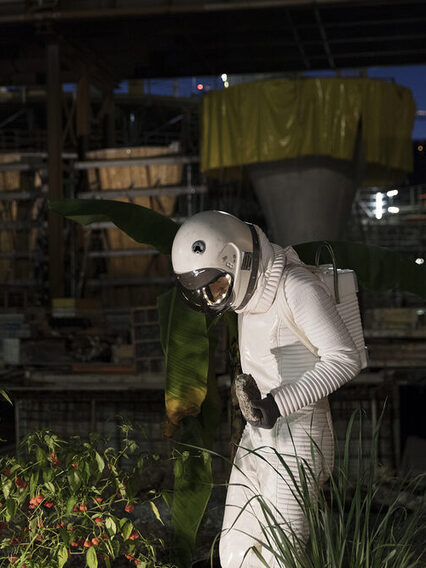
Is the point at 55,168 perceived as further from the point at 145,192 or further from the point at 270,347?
the point at 270,347

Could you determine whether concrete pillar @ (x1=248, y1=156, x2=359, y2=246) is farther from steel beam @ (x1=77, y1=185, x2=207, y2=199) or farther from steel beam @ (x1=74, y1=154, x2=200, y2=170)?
steel beam @ (x1=74, y1=154, x2=200, y2=170)

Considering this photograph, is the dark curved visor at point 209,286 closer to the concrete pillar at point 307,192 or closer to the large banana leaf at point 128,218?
the large banana leaf at point 128,218

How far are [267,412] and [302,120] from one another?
10.1m

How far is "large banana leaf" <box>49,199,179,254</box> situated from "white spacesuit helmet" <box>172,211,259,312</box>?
989 mm

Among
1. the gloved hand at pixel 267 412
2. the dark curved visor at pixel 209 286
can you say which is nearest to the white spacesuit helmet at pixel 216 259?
the dark curved visor at pixel 209 286

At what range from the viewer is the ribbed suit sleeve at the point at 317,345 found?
290cm

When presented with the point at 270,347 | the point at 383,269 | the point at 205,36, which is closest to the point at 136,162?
the point at 205,36

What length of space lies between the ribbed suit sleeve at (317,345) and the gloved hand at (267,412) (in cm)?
2

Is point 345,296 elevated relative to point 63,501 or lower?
elevated

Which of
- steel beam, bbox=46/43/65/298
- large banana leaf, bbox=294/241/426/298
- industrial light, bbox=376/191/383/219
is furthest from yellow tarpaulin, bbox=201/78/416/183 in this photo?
large banana leaf, bbox=294/241/426/298

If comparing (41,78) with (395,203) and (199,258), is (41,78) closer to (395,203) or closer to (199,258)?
(395,203)

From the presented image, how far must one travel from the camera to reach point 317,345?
2982 millimetres

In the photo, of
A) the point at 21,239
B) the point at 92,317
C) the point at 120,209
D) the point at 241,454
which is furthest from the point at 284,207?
the point at 241,454

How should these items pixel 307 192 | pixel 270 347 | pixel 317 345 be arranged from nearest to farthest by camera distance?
pixel 317 345 → pixel 270 347 → pixel 307 192
